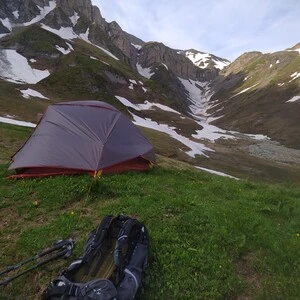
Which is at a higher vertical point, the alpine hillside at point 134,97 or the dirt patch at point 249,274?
the dirt patch at point 249,274

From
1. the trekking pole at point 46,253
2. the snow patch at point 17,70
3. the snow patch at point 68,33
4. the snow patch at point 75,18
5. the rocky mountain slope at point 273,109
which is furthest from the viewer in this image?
the snow patch at point 75,18

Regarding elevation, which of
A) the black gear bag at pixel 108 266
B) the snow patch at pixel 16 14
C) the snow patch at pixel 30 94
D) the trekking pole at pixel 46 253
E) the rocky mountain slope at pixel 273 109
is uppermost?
the snow patch at pixel 16 14

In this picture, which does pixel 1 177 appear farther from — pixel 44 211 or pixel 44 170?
pixel 44 211

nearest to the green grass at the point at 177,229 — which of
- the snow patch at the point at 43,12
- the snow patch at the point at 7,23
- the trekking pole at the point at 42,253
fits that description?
the trekking pole at the point at 42,253

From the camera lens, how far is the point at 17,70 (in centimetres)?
10450

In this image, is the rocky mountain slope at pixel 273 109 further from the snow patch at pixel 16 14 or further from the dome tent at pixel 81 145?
the snow patch at pixel 16 14

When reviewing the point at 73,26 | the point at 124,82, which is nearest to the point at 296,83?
the point at 124,82

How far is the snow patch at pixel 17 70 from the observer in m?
95.7

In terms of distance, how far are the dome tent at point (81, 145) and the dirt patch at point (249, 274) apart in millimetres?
6700

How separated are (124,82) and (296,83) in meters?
85.9

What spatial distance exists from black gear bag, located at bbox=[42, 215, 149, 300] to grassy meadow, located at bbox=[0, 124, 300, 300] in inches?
18.6

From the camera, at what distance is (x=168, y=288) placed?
23.6 feet

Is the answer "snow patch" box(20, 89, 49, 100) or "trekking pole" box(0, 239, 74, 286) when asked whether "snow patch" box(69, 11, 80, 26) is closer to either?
"snow patch" box(20, 89, 49, 100)

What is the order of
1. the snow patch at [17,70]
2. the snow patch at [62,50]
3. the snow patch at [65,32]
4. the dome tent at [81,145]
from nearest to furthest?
1. the dome tent at [81,145]
2. the snow patch at [17,70]
3. the snow patch at [62,50]
4. the snow patch at [65,32]
